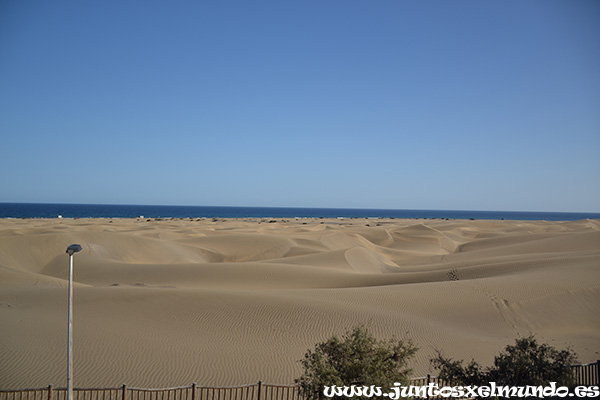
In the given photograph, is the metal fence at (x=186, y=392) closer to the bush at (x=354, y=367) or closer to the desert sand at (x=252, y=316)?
the desert sand at (x=252, y=316)

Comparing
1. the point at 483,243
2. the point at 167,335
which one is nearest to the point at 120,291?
the point at 167,335

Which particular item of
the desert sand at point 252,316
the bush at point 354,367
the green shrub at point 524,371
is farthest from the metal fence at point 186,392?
the bush at point 354,367

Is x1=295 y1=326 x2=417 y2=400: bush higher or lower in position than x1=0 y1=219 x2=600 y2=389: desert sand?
higher

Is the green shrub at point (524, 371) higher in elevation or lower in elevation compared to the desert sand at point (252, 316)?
higher

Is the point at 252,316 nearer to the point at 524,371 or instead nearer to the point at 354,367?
the point at 354,367

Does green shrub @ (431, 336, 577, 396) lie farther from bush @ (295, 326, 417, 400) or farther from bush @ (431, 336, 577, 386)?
bush @ (295, 326, 417, 400)

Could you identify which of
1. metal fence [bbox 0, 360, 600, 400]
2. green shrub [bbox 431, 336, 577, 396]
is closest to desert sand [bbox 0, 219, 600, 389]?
metal fence [bbox 0, 360, 600, 400]

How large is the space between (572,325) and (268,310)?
12036 mm

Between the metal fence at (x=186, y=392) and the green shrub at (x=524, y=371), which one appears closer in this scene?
the green shrub at (x=524, y=371)

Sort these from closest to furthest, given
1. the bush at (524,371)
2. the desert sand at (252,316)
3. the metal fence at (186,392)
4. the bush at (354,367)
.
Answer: the bush at (354,367)
the bush at (524,371)
the metal fence at (186,392)
the desert sand at (252,316)

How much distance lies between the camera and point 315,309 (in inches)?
704

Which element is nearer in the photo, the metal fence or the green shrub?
the green shrub

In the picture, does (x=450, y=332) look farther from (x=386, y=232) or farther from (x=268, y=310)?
(x=386, y=232)

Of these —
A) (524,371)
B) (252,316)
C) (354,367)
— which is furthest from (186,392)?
(524,371)
